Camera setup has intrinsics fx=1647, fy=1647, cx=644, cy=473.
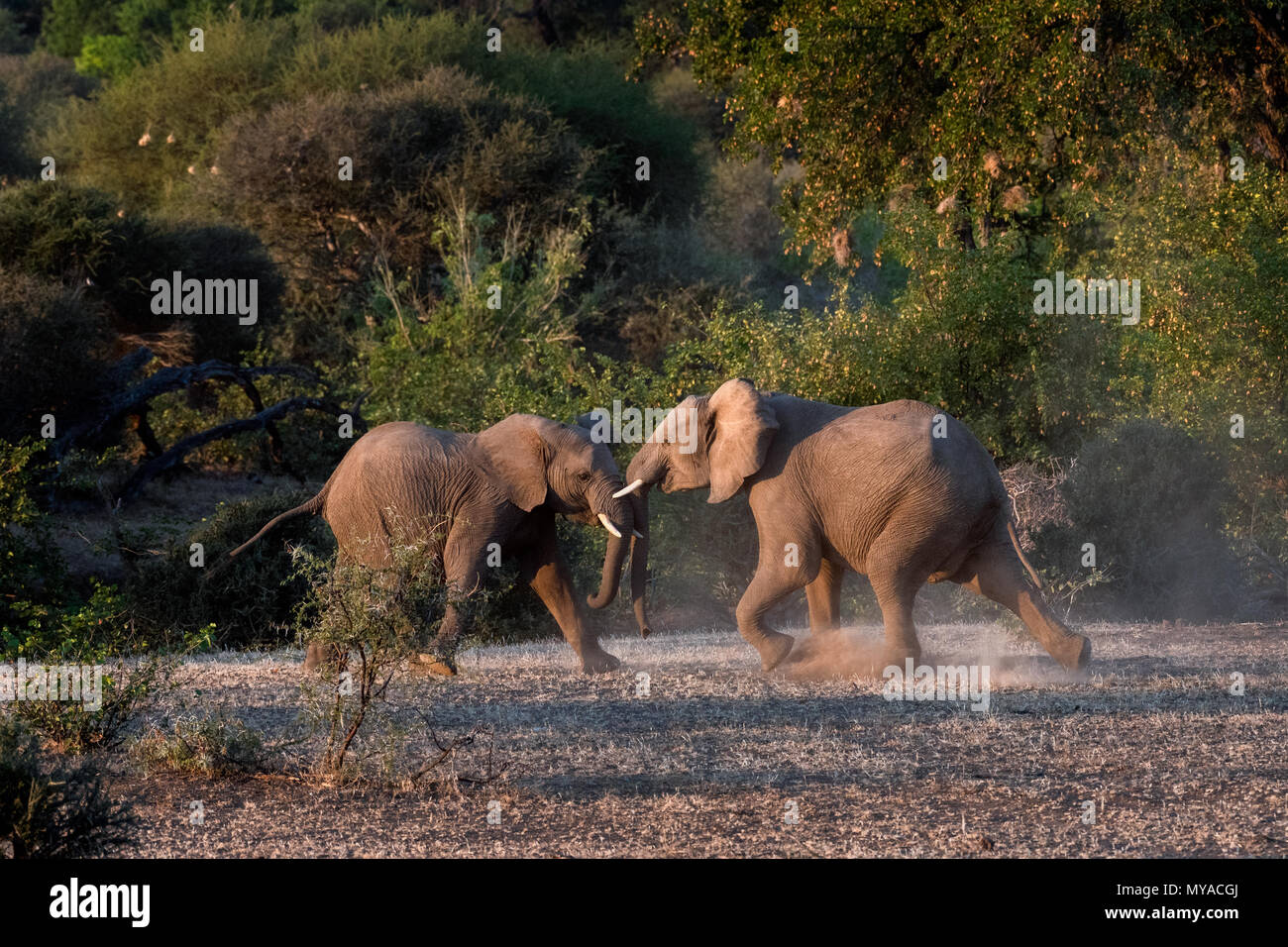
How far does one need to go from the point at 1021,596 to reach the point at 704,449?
2.53m

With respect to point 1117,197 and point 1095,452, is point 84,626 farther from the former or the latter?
point 1117,197

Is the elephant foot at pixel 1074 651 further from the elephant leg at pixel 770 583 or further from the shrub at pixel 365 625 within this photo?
the shrub at pixel 365 625

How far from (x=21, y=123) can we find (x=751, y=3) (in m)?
21.0

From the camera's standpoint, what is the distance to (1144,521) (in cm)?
1844

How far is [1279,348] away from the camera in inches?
728

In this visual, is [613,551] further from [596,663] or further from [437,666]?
[437,666]

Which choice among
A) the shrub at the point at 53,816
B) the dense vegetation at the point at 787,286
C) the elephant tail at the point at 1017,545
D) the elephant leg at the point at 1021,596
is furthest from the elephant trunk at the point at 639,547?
the shrub at the point at 53,816

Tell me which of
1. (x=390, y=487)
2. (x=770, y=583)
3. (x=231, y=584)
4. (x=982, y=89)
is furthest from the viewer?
(x=982, y=89)

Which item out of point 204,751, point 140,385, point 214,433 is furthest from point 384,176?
point 204,751

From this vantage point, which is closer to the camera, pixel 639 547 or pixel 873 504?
pixel 873 504

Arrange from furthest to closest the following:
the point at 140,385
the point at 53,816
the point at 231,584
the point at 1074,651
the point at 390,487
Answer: the point at 140,385, the point at 231,584, the point at 390,487, the point at 1074,651, the point at 53,816

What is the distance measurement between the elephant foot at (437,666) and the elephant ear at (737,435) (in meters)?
2.22

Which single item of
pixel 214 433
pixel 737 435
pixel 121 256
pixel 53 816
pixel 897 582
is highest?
pixel 121 256
